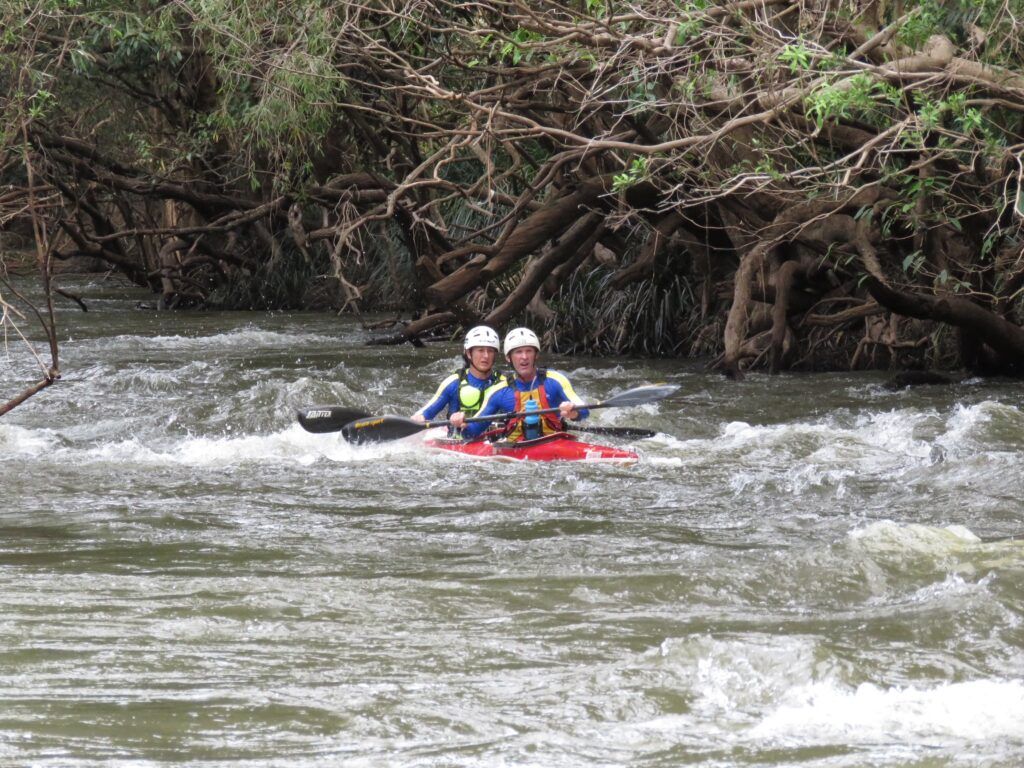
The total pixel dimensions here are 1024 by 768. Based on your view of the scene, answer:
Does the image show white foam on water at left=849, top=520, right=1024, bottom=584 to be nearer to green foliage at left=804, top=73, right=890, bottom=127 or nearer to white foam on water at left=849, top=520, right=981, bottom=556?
white foam on water at left=849, top=520, right=981, bottom=556

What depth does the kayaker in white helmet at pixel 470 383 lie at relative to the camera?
387 inches

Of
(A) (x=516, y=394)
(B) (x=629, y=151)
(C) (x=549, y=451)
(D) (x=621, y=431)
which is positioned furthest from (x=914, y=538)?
(B) (x=629, y=151)

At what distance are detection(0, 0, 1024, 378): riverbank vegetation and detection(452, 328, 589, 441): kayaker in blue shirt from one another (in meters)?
1.31

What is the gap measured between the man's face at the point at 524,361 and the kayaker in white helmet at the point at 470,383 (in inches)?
6.3

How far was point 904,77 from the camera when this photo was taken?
8.95m

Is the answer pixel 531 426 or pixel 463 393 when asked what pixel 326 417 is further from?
pixel 531 426

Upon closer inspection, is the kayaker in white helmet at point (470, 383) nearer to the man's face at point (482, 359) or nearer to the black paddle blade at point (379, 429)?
the man's face at point (482, 359)

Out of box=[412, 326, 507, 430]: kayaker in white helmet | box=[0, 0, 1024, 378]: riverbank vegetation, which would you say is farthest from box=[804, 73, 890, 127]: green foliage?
box=[412, 326, 507, 430]: kayaker in white helmet

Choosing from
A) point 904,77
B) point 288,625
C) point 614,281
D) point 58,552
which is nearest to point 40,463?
point 58,552

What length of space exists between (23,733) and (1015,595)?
355cm

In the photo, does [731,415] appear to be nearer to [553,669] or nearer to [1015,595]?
[1015,595]

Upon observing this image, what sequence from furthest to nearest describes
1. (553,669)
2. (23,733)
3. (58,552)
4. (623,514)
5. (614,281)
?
(614,281)
(623,514)
(58,552)
(553,669)
(23,733)

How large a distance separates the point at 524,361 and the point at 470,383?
1.58 feet

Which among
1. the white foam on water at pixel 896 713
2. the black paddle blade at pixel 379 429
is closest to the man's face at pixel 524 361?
the black paddle blade at pixel 379 429
